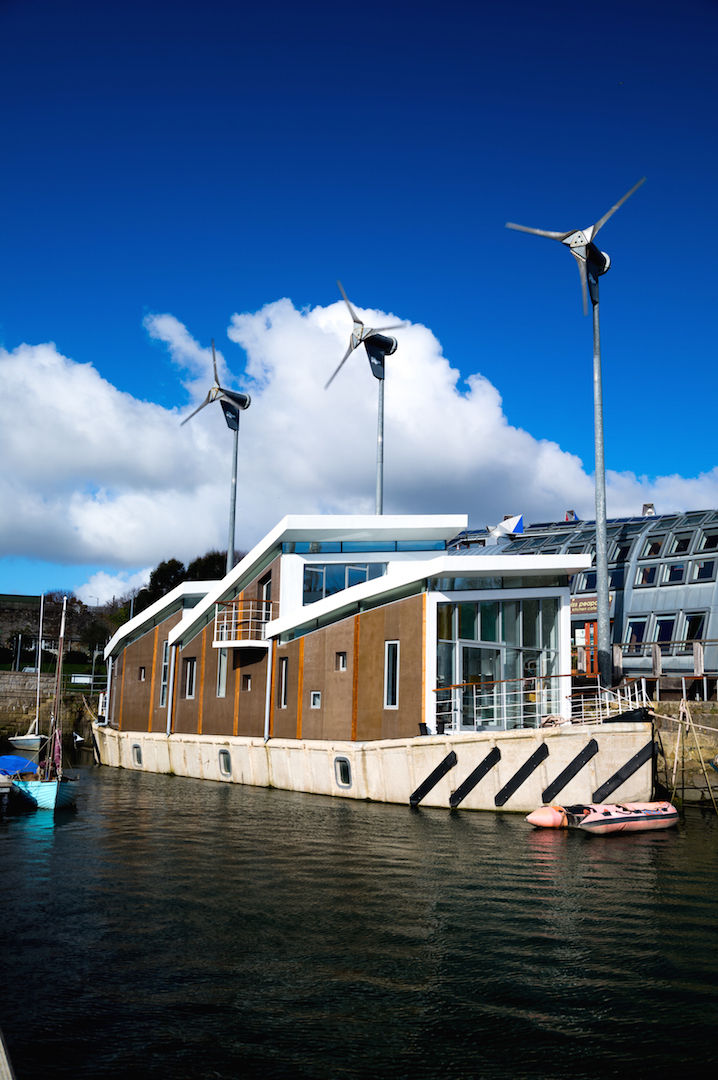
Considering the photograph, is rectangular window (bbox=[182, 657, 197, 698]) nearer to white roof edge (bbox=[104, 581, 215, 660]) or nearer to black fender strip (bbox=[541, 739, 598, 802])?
white roof edge (bbox=[104, 581, 215, 660])

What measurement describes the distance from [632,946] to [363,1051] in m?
5.53

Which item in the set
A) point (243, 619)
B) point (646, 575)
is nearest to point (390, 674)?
point (243, 619)

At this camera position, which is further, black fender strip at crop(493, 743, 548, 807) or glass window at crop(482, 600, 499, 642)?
glass window at crop(482, 600, 499, 642)

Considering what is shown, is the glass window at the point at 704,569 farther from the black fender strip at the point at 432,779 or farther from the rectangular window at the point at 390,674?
the black fender strip at the point at 432,779

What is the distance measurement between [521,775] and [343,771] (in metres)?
7.97

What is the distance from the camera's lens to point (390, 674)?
30.5 m

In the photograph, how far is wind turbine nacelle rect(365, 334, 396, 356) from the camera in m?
46.4

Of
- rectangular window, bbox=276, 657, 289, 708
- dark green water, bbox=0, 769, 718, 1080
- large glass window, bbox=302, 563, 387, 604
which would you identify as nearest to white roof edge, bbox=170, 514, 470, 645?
large glass window, bbox=302, 563, 387, 604

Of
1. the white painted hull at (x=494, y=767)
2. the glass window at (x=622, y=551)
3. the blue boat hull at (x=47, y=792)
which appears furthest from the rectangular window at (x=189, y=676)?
the glass window at (x=622, y=551)

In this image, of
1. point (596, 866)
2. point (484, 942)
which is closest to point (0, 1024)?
point (484, 942)

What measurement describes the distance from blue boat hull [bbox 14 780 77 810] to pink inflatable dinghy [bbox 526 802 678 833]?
15.1m

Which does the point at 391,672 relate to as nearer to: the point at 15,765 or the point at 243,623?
the point at 243,623

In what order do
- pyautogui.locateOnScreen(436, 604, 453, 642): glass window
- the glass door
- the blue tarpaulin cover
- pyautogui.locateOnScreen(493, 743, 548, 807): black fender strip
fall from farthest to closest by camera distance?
1. the blue tarpaulin cover
2. pyautogui.locateOnScreen(436, 604, 453, 642): glass window
3. the glass door
4. pyautogui.locateOnScreen(493, 743, 548, 807): black fender strip

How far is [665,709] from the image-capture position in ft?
105
